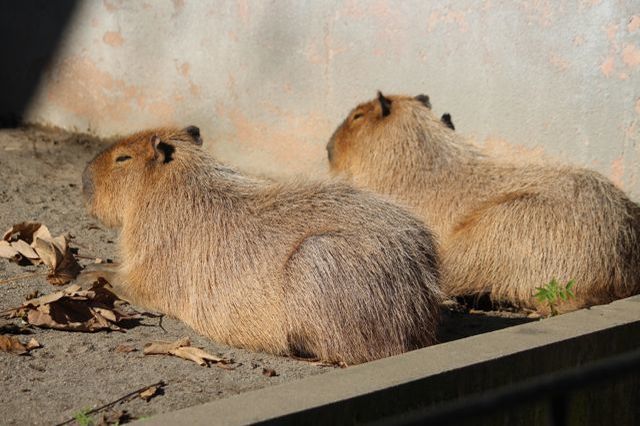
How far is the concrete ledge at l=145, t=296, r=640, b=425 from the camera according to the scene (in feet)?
9.80

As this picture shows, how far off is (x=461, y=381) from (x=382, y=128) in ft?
8.63

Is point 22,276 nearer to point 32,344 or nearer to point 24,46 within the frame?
point 32,344

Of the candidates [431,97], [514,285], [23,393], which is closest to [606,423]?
[514,285]

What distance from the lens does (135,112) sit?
745 centimetres

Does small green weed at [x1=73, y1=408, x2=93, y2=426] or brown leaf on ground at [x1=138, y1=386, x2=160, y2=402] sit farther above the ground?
brown leaf on ground at [x1=138, y1=386, x2=160, y2=402]

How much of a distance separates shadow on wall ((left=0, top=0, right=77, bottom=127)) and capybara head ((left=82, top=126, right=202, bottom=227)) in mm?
3247

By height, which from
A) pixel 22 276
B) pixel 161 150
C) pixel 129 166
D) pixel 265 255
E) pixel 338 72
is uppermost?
pixel 338 72

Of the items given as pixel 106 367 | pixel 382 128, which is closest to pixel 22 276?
pixel 106 367

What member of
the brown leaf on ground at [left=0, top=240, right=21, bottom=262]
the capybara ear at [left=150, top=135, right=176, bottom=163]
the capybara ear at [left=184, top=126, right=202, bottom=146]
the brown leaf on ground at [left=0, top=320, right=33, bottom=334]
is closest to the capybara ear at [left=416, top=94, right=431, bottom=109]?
the capybara ear at [left=184, top=126, right=202, bottom=146]

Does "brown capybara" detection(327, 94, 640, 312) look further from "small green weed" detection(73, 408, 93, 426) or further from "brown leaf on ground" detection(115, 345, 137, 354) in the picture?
"small green weed" detection(73, 408, 93, 426)

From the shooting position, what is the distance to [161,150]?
461 centimetres

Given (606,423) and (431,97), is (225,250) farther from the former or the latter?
(431,97)

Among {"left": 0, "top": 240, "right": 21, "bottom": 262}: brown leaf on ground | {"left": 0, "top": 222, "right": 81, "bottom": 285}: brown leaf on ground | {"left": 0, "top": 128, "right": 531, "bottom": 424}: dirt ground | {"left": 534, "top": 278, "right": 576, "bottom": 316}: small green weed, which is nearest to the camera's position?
{"left": 0, "top": 128, "right": 531, "bottom": 424}: dirt ground

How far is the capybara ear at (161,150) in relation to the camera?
181 inches
